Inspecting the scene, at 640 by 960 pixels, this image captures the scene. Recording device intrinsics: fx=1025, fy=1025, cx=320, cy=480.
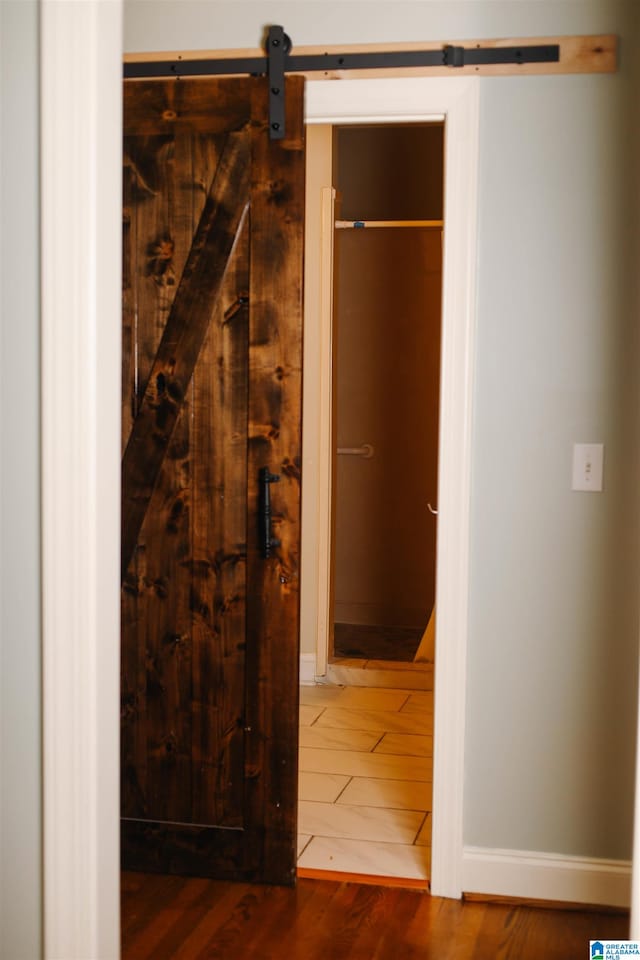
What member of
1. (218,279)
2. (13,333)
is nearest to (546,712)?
(218,279)

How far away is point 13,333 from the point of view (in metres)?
1.56

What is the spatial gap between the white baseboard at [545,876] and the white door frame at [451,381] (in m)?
0.06

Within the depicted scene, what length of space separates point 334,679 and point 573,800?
91.2 inches

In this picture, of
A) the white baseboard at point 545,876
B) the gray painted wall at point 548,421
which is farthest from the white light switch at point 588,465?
the white baseboard at point 545,876

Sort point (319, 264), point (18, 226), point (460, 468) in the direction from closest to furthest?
point (18, 226), point (460, 468), point (319, 264)

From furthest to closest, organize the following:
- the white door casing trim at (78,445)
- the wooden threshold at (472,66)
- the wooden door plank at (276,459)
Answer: the wooden door plank at (276,459)
the wooden threshold at (472,66)
the white door casing trim at (78,445)

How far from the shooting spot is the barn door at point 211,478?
9.36ft

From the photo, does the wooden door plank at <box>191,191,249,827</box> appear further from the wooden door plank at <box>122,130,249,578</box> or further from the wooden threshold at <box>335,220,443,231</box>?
the wooden threshold at <box>335,220,443,231</box>

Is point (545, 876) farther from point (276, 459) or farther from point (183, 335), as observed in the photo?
point (183, 335)

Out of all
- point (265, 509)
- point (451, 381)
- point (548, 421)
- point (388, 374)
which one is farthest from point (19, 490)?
point (388, 374)

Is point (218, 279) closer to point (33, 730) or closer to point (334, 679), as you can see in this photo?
point (33, 730)

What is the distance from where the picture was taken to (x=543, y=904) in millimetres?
2826

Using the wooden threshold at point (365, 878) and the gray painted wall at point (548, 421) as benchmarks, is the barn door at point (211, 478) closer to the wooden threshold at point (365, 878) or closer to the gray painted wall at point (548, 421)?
the wooden threshold at point (365, 878)

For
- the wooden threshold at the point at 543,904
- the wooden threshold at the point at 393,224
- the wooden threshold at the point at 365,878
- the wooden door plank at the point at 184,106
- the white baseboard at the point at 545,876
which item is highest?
the wooden threshold at the point at 393,224
